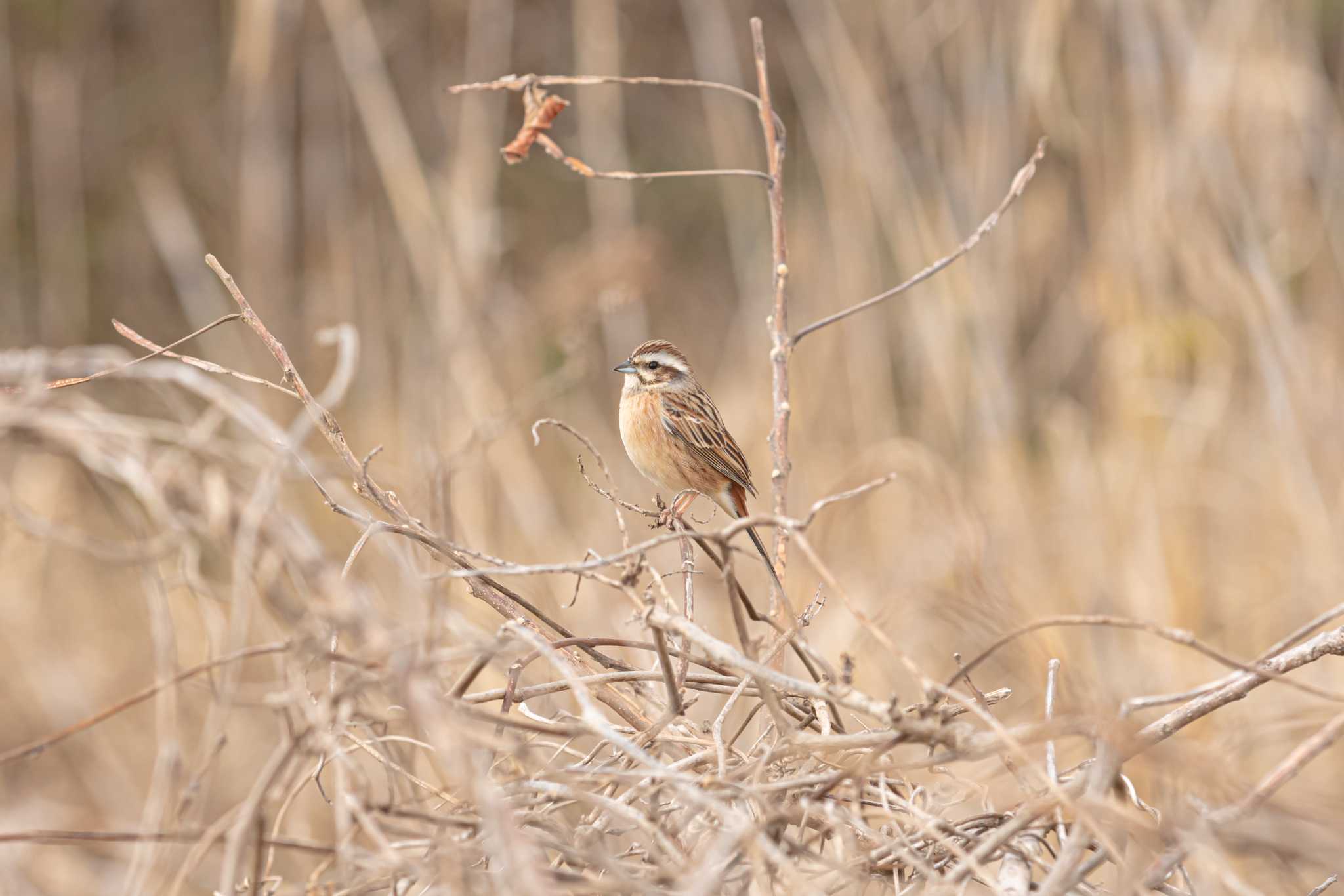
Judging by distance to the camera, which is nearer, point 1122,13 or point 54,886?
point 1122,13

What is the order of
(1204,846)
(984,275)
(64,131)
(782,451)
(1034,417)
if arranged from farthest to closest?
1. (64,131)
2. (1034,417)
3. (984,275)
4. (782,451)
5. (1204,846)

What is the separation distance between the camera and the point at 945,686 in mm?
1228

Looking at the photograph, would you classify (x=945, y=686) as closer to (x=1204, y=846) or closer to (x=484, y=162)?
(x=1204, y=846)

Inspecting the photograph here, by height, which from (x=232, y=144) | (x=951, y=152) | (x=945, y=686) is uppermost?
(x=232, y=144)

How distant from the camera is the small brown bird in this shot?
3842 mm

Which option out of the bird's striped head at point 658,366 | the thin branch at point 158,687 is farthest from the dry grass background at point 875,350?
the thin branch at point 158,687

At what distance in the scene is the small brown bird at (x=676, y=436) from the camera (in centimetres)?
384

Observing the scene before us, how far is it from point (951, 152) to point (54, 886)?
448 centimetres

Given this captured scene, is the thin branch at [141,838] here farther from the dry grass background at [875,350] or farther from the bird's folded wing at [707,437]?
the bird's folded wing at [707,437]

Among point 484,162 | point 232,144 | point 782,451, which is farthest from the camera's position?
point 232,144

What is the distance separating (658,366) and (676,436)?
318 mm

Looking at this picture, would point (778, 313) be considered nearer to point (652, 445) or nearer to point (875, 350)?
point (652, 445)

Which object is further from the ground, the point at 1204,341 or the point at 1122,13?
the point at 1122,13

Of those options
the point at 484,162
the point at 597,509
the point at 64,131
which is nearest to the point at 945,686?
the point at 484,162
